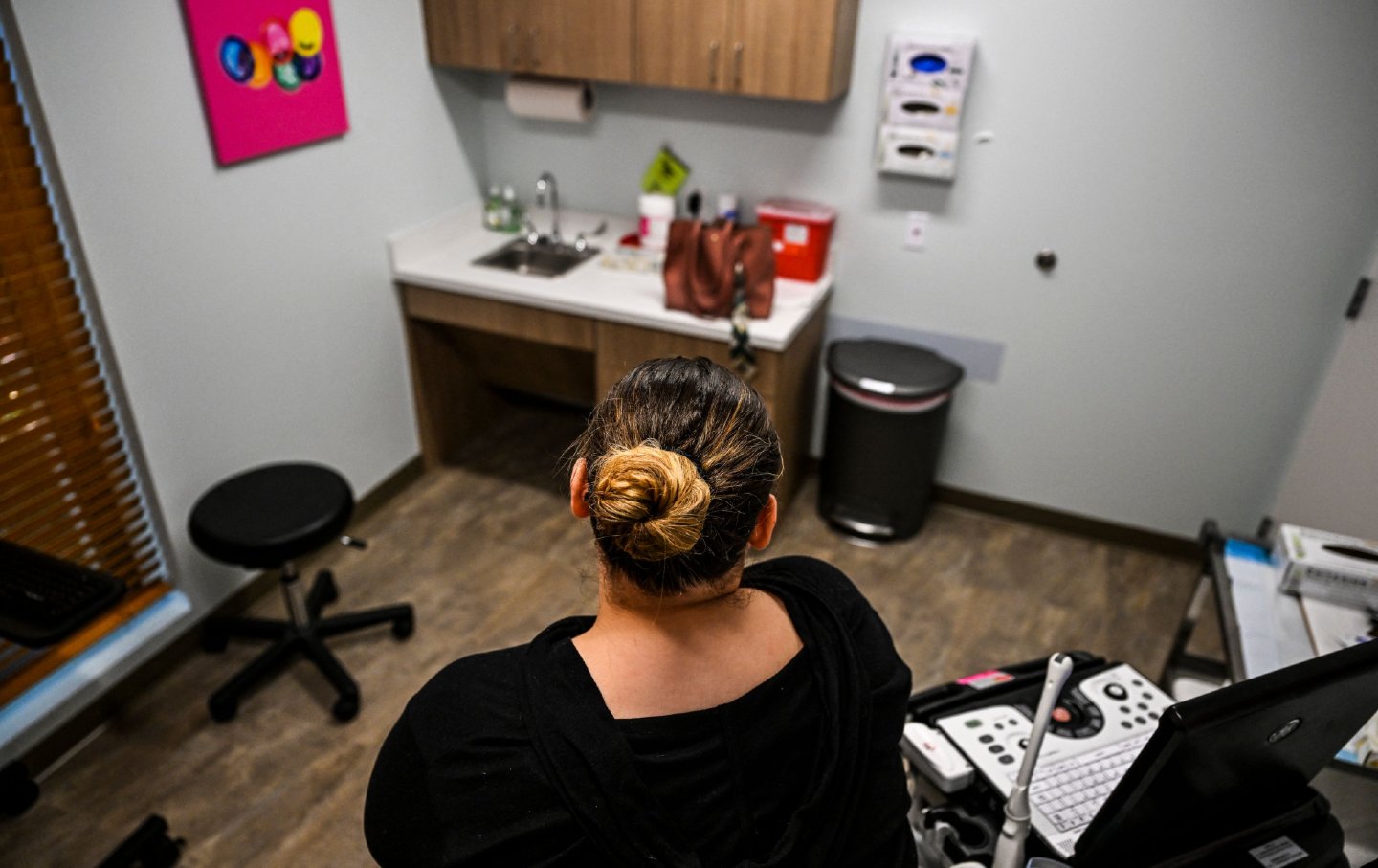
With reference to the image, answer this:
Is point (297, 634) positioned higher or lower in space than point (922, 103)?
lower

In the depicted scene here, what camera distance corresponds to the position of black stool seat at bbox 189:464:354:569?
7.06 feet

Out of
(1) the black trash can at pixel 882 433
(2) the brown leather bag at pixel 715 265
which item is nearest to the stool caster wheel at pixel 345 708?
(2) the brown leather bag at pixel 715 265

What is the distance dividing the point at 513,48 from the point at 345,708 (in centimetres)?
206

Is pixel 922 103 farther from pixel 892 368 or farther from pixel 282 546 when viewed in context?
pixel 282 546

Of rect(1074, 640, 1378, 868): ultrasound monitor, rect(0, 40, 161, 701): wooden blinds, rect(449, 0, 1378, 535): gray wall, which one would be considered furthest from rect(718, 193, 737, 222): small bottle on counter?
rect(1074, 640, 1378, 868): ultrasound monitor

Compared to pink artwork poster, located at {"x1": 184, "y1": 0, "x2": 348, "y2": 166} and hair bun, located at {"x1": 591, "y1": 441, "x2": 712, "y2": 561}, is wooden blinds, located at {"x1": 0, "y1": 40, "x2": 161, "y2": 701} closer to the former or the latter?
pink artwork poster, located at {"x1": 184, "y1": 0, "x2": 348, "y2": 166}

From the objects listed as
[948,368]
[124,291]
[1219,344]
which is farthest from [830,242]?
[124,291]

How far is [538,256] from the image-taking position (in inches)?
129

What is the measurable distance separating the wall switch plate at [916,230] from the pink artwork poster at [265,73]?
1774 mm

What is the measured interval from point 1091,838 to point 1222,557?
1.08 m

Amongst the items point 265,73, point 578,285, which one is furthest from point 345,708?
point 265,73

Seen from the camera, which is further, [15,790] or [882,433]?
[882,433]

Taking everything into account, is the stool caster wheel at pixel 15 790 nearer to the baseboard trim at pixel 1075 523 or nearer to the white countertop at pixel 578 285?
the white countertop at pixel 578 285

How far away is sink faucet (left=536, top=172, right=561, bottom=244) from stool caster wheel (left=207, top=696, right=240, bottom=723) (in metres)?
1.82
